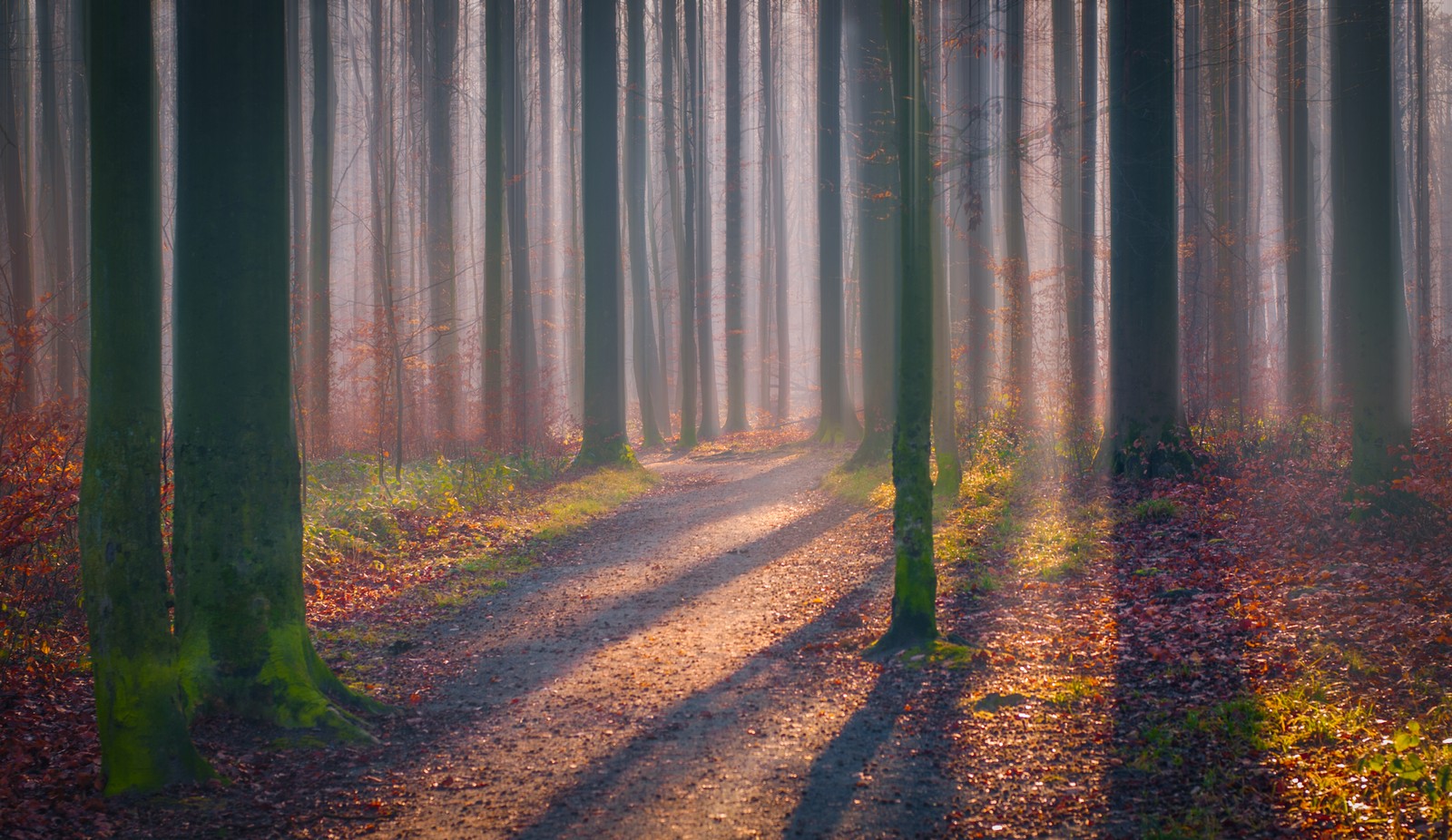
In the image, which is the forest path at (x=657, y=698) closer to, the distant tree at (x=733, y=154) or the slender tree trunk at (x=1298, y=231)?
the slender tree trunk at (x=1298, y=231)

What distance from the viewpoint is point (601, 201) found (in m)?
19.9

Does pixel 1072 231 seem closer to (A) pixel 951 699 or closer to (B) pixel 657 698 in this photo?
(A) pixel 951 699

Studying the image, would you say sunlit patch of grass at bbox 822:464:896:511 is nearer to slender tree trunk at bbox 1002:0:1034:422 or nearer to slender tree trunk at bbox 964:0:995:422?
slender tree trunk at bbox 964:0:995:422

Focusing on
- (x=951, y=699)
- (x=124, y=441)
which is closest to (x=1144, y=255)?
(x=951, y=699)

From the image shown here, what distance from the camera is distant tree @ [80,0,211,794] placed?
14.6 feet

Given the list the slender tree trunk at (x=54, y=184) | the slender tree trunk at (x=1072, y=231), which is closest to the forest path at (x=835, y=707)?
the slender tree trunk at (x=1072, y=231)

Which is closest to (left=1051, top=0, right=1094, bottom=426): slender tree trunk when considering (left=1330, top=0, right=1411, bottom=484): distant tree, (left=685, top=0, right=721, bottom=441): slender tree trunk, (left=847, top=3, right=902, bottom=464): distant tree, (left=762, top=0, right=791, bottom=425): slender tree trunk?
(left=847, top=3, right=902, bottom=464): distant tree

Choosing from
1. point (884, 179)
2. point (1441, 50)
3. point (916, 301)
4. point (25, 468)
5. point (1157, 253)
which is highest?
point (1441, 50)

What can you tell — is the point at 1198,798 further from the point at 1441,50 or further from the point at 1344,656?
the point at 1441,50

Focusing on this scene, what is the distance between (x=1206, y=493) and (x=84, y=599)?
11.0m

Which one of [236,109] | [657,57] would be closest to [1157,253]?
[236,109]

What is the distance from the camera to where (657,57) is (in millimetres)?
28797

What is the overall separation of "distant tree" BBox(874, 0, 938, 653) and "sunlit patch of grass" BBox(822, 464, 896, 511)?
6.35 m

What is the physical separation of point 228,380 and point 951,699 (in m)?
5.38
